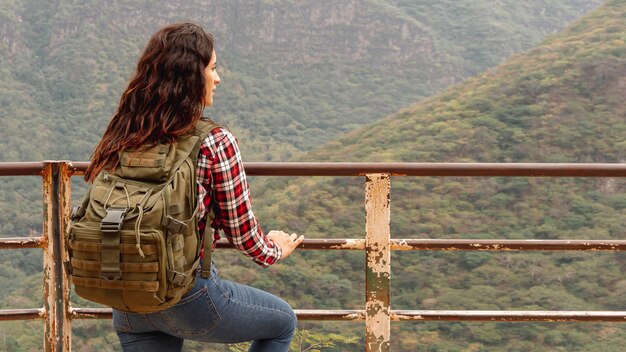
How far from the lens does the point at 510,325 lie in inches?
→ 1209

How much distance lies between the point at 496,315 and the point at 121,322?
3.91ft

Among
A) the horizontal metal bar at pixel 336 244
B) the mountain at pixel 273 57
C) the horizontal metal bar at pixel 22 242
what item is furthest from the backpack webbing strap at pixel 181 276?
the mountain at pixel 273 57

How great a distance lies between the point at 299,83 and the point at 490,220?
1951 inches

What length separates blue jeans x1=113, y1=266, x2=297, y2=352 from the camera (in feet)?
5.27

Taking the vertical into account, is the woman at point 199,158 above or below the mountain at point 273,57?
below

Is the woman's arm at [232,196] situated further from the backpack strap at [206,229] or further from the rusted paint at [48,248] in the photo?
the rusted paint at [48,248]

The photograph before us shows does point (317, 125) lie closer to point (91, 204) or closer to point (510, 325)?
point (510, 325)

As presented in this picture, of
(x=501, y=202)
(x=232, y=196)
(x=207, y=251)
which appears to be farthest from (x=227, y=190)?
(x=501, y=202)

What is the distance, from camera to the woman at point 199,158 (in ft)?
5.19

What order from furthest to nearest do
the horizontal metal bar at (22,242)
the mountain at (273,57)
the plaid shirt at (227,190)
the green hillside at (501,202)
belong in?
the mountain at (273,57) < the green hillside at (501,202) < the horizontal metal bar at (22,242) < the plaid shirt at (227,190)

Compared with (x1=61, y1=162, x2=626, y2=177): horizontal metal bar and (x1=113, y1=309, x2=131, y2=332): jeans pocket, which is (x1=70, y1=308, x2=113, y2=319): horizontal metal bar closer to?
(x1=61, y1=162, x2=626, y2=177): horizontal metal bar

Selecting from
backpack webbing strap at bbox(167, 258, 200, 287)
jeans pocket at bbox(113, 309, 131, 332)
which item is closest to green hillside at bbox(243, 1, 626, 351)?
jeans pocket at bbox(113, 309, 131, 332)

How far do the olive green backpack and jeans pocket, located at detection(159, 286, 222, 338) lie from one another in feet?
0.16

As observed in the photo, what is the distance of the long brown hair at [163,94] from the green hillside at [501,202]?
90.1 ft
